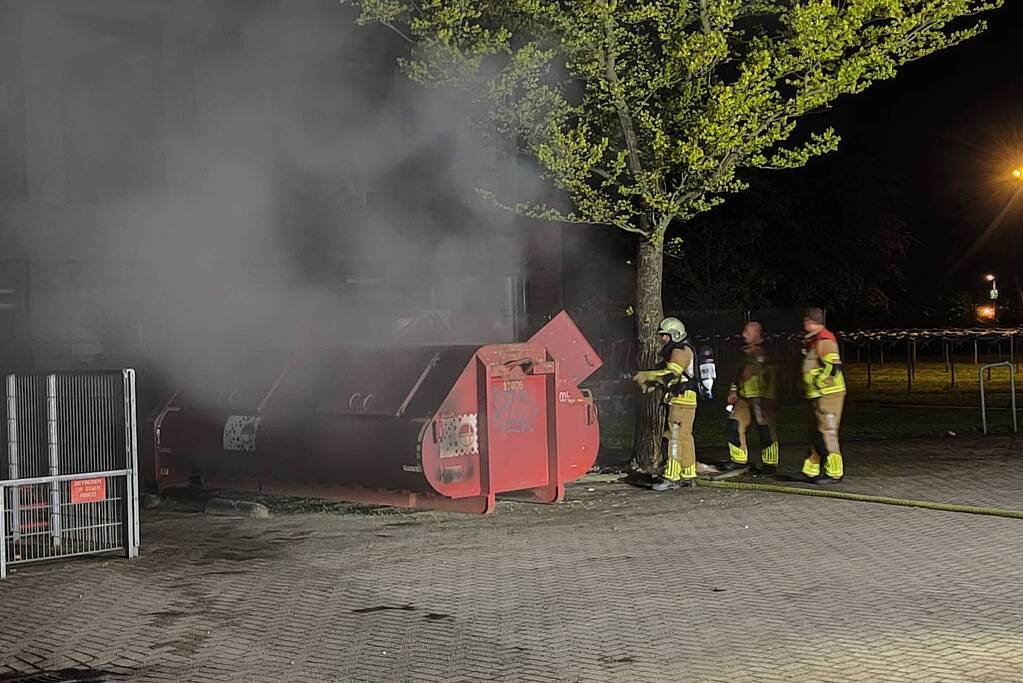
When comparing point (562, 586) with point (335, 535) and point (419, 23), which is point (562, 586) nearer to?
point (335, 535)

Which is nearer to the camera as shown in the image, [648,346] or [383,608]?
[383,608]

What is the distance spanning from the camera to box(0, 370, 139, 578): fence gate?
8156 millimetres

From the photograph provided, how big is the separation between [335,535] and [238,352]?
2530 mm

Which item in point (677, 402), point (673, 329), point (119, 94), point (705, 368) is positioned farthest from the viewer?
point (705, 368)

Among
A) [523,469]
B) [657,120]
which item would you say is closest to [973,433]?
[657,120]

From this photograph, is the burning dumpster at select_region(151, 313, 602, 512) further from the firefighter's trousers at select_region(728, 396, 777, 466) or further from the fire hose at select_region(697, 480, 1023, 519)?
the firefighter's trousers at select_region(728, 396, 777, 466)

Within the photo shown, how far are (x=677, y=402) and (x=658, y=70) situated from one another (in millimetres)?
3159

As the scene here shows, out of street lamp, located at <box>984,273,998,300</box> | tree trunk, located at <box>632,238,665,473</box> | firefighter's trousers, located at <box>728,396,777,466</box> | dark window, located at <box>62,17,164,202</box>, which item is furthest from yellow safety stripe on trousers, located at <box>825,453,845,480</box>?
street lamp, located at <box>984,273,998,300</box>

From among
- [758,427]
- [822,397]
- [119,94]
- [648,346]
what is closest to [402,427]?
[648,346]

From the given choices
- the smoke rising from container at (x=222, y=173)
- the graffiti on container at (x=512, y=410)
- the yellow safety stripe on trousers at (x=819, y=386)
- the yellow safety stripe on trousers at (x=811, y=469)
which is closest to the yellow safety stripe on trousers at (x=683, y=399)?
the yellow safety stripe on trousers at (x=819, y=386)

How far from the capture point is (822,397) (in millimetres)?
11352

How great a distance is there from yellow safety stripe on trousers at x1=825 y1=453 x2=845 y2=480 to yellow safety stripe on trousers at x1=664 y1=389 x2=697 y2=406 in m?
1.48

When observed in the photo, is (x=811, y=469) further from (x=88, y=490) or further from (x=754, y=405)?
(x=88, y=490)

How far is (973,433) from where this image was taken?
650 inches
